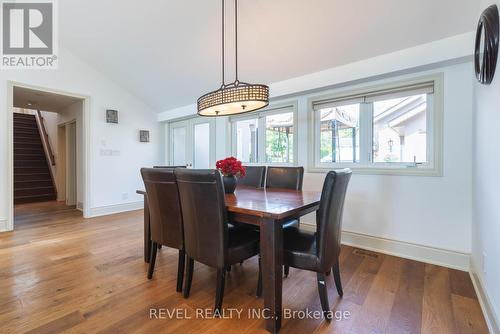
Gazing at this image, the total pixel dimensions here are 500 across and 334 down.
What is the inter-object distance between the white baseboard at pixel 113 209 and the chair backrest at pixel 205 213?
365cm

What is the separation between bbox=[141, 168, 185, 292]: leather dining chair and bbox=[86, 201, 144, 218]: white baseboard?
10.4 ft

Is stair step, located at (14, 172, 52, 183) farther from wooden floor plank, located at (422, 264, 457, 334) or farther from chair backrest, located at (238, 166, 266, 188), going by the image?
wooden floor plank, located at (422, 264, 457, 334)

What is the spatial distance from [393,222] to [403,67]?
164 cm

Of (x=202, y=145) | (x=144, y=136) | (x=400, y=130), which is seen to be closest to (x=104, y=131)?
(x=144, y=136)

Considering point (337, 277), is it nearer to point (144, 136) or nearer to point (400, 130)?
point (400, 130)

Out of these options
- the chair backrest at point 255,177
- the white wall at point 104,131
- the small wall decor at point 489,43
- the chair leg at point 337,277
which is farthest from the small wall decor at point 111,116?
the small wall decor at point 489,43

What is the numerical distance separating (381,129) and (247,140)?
210 centimetres

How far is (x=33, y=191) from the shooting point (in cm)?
595

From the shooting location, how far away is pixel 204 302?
1724 mm

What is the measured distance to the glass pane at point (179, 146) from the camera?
17.5ft

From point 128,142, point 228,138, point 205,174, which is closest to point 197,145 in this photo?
point 228,138

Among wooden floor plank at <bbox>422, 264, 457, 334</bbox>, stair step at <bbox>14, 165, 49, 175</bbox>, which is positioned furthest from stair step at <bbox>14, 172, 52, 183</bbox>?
wooden floor plank at <bbox>422, 264, 457, 334</bbox>

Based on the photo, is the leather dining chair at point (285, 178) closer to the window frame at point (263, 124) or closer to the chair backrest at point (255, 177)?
the chair backrest at point (255, 177)

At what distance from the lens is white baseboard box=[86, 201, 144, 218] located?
437 cm
